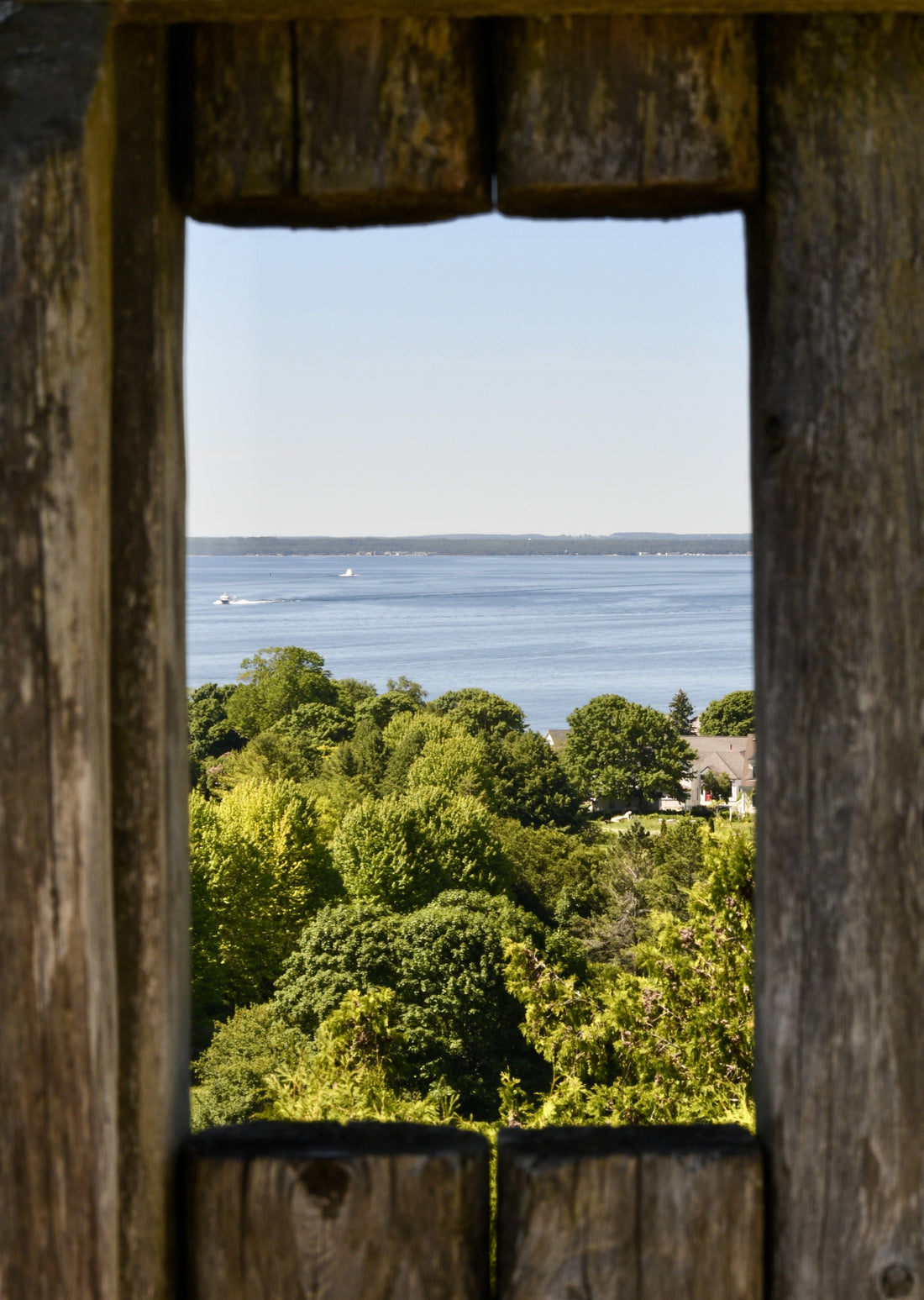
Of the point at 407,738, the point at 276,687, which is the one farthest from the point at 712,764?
the point at 276,687

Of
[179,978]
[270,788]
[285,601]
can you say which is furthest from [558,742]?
[179,978]

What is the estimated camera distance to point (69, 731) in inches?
43.3

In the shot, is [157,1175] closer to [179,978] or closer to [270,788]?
[179,978]

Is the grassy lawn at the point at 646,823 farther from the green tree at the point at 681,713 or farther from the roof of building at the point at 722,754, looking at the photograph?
the green tree at the point at 681,713

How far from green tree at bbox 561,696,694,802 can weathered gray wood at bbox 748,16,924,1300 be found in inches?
1928

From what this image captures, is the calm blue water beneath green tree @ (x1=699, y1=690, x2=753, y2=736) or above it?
above

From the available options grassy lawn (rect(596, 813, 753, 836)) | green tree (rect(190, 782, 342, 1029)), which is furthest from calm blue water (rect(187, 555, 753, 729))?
green tree (rect(190, 782, 342, 1029))

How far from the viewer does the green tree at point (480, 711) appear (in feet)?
163

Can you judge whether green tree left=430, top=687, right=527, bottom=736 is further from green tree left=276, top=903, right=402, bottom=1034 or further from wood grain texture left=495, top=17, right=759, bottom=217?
wood grain texture left=495, top=17, right=759, bottom=217

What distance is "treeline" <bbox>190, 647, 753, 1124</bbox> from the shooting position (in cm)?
2056

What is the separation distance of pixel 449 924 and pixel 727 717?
30.2 m

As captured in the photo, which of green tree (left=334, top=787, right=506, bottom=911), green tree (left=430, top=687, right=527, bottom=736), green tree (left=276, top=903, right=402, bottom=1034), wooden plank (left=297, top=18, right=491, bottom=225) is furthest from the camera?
green tree (left=430, top=687, right=527, bottom=736)

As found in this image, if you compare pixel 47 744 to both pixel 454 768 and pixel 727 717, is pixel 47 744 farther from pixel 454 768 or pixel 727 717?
pixel 727 717

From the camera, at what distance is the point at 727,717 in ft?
183
